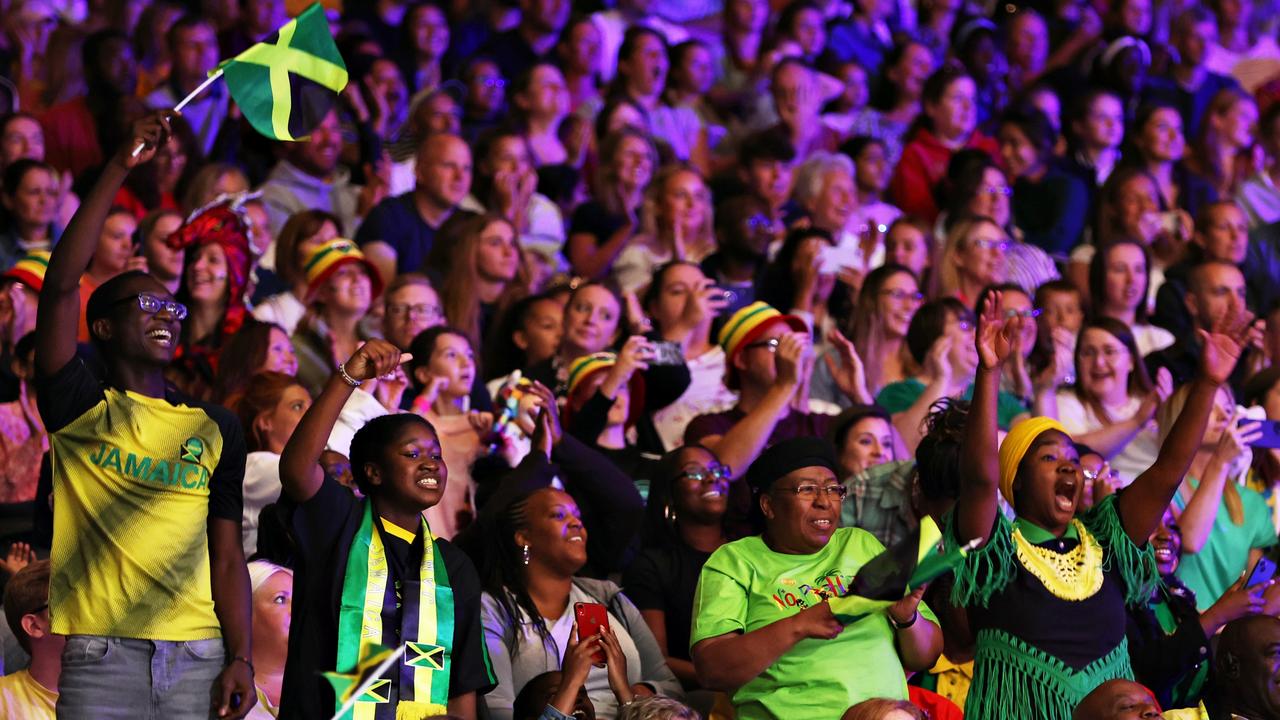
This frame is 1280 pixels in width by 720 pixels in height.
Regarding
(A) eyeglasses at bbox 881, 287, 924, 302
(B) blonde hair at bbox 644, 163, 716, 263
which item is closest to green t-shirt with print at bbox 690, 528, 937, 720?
(A) eyeglasses at bbox 881, 287, 924, 302

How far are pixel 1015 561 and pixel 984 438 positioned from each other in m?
0.46

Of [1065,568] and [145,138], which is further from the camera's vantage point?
[1065,568]

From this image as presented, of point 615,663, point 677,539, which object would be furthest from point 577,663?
point 677,539

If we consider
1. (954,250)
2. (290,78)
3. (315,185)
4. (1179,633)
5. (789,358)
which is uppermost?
(290,78)

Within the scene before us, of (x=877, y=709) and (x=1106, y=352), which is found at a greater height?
(x=1106, y=352)

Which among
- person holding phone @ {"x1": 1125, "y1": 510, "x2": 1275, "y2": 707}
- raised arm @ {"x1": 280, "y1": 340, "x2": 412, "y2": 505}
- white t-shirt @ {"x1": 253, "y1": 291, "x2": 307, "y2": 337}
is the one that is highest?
raised arm @ {"x1": 280, "y1": 340, "x2": 412, "y2": 505}

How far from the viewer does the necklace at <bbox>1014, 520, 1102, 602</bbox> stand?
5.11m

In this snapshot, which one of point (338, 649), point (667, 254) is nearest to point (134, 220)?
point (667, 254)

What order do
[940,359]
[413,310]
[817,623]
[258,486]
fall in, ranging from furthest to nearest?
[940,359], [413,310], [258,486], [817,623]

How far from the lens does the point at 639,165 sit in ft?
30.5

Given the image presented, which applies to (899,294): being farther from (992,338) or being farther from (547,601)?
(992,338)

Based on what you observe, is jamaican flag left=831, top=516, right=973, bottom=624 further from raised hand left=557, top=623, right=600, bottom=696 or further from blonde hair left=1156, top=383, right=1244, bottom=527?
blonde hair left=1156, top=383, right=1244, bottom=527

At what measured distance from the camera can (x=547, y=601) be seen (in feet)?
18.6

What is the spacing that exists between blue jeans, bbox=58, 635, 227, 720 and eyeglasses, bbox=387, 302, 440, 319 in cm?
288
